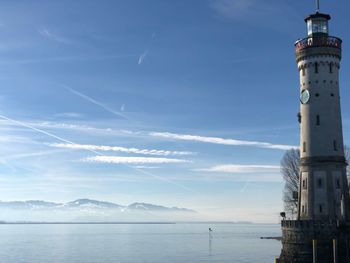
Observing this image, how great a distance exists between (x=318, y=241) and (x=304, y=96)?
1668cm

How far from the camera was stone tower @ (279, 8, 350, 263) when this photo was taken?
178 ft

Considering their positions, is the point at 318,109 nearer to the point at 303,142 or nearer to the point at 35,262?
the point at 303,142

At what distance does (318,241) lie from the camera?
51469mm

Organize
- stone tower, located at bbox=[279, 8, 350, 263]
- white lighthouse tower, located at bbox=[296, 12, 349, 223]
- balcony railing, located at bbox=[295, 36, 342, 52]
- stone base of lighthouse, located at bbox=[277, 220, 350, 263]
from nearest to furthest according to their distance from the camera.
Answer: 1. stone base of lighthouse, located at bbox=[277, 220, 350, 263]
2. stone tower, located at bbox=[279, 8, 350, 263]
3. white lighthouse tower, located at bbox=[296, 12, 349, 223]
4. balcony railing, located at bbox=[295, 36, 342, 52]

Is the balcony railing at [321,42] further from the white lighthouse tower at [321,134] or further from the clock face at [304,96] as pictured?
the clock face at [304,96]

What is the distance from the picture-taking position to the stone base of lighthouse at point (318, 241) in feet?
167

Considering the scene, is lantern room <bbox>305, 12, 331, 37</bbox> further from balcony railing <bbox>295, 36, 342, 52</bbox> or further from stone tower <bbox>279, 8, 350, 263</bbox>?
balcony railing <bbox>295, 36, 342, 52</bbox>

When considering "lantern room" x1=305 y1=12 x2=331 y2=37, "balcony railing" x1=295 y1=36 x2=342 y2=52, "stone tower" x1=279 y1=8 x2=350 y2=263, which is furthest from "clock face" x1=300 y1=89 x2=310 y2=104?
"lantern room" x1=305 y1=12 x2=331 y2=37

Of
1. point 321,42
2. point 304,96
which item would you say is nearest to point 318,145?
point 304,96

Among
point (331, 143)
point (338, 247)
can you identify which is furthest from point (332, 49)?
point (338, 247)

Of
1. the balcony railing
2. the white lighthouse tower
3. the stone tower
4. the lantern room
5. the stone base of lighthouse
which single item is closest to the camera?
the stone base of lighthouse

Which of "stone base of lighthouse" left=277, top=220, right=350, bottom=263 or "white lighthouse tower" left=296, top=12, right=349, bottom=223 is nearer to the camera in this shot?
"stone base of lighthouse" left=277, top=220, right=350, bottom=263

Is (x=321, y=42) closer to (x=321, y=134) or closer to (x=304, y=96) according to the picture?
(x=304, y=96)

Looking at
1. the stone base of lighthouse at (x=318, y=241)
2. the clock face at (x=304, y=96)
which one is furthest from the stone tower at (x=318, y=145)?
the stone base of lighthouse at (x=318, y=241)
